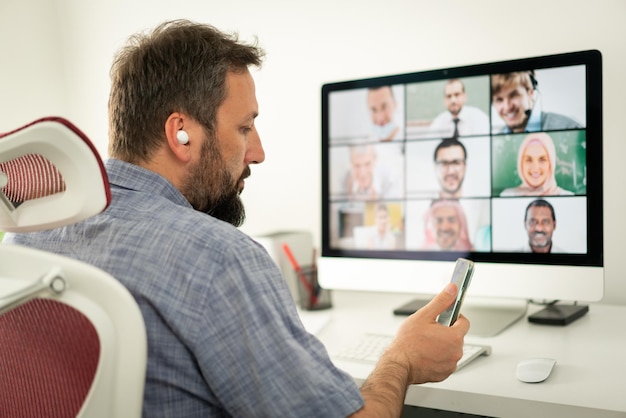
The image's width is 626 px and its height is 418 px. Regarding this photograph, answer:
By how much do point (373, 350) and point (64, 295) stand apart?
0.68 metres

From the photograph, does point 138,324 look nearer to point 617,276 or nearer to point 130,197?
point 130,197

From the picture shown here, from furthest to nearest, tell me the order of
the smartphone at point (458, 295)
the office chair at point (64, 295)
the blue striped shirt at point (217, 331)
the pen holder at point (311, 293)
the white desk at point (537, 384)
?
1. the pen holder at point (311, 293)
2. the smartphone at point (458, 295)
3. the white desk at point (537, 384)
4. the blue striped shirt at point (217, 331)
5. the office chair at point (64, 295)

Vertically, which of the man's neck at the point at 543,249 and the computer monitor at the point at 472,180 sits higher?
the computer monitor at the point at 472,180

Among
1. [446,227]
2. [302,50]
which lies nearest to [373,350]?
[446,227]

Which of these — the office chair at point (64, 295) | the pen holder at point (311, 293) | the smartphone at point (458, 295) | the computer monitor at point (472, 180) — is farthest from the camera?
the pen holder at point (311, 293)

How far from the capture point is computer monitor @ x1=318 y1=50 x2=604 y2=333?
1.22m

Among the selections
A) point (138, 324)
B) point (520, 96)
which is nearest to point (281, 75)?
point (520, 96)

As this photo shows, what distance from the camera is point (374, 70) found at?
1731 mm

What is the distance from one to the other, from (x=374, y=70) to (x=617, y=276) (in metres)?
0.78

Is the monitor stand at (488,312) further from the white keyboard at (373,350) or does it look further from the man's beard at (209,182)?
the man's beard at (209,182)

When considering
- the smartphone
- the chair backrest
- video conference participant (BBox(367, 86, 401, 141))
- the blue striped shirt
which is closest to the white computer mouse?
the smartphone

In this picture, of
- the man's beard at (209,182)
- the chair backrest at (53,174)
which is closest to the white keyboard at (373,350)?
the man's beard at (209,182)

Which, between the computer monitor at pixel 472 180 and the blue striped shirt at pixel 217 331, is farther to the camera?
the computer monitor at pixel 472 180

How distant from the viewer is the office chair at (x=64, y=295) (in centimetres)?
59
